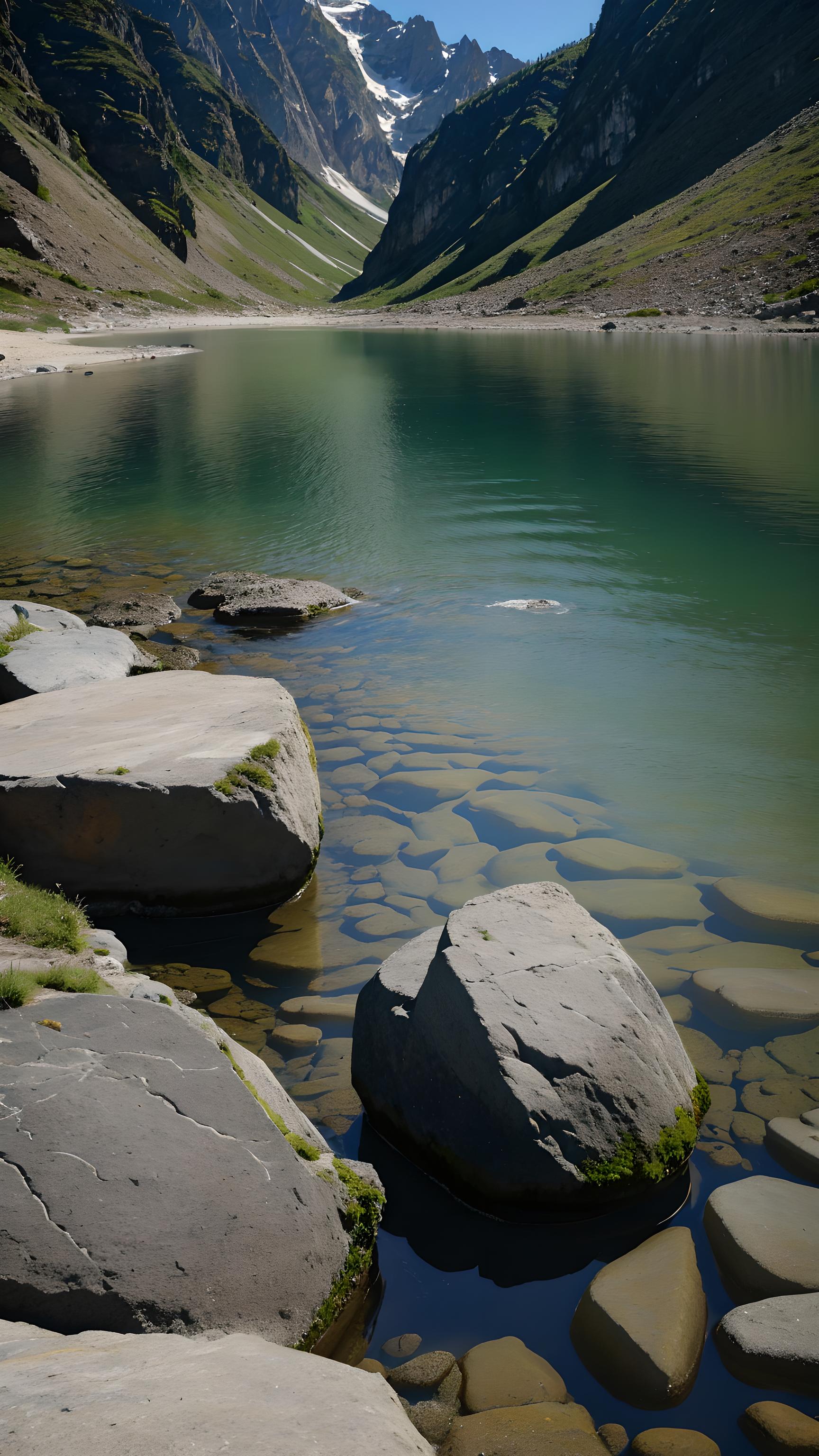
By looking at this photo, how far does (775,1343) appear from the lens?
4598 mm

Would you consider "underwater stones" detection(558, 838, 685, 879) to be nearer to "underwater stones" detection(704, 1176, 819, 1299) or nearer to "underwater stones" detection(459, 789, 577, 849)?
"underwater stones" detection(459, 789, 577, 849)

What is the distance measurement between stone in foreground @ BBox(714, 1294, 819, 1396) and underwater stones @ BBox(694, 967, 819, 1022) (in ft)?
8.94

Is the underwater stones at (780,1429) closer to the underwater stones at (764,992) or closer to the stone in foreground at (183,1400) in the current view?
the stone in foreground at (183,1400)

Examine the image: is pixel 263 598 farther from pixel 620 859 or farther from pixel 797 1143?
pixel 797 1143

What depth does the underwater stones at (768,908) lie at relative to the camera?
8.55 meters

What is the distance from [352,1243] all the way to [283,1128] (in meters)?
0.73

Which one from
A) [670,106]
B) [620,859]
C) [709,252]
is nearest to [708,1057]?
[620,859]

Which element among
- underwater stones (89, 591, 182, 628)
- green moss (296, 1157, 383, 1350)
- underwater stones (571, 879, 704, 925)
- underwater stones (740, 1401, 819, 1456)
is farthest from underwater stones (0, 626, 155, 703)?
underwater stones (740, 1401, 819, 1456)

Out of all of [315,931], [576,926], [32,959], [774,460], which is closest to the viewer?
[32,959]

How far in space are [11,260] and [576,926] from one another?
13852 centimetres

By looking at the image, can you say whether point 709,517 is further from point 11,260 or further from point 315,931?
point 11,260

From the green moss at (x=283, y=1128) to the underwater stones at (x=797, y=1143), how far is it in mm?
3057

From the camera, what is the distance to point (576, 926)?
22.7 feet

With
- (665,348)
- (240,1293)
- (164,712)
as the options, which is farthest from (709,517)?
(665,348)
